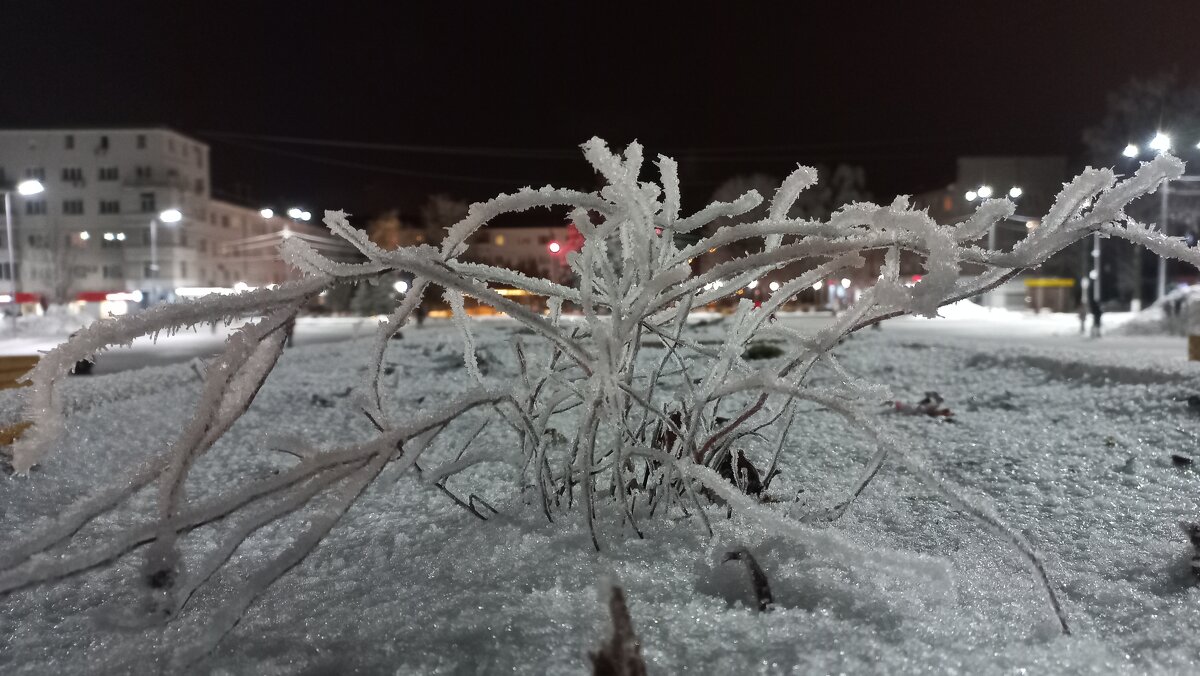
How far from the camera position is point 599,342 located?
5.68 feet

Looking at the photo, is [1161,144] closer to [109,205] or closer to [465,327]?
[465,327]

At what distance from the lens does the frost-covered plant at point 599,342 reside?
4.76 ft

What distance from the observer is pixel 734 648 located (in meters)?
1.52

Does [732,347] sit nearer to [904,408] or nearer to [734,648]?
[734,648]

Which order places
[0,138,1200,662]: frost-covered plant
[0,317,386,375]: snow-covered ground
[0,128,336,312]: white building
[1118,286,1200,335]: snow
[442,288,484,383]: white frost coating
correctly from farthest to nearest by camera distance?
[0,128,336,312]: white building
[1118,286,1200,335]: snow
[0,317,386,375]: snow-covered ground
[442,288,484,383]: white frost coating
[0,138,1200,662]: frost-covered plant

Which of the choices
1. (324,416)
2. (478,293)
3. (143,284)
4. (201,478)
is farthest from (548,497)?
(143,284)

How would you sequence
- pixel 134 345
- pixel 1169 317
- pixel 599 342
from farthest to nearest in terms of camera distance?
1. pixel 1169 317
2. pixel 134 345
3. pixel 599 342

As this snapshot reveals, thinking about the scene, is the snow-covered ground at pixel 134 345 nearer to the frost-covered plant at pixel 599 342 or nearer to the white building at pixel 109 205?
the frost-covered plant at pixel 599 342

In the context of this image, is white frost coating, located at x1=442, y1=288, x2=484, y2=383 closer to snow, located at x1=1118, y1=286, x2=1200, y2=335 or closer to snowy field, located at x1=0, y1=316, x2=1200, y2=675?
snowy field, located at x1=0, y1=316, x2=1200, y2=675

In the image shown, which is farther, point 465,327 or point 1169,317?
point 1169,317

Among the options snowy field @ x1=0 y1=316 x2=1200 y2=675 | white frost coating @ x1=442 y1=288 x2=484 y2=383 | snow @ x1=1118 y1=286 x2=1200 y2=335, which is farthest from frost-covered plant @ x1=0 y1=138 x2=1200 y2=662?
snow @ x1=1118 y1=286 x2=1200 y2=335

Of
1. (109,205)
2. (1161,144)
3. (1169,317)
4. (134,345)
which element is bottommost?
(134,345)

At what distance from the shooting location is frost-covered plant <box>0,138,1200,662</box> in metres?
1.45

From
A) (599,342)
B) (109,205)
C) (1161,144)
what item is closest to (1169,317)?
(1161,144)
